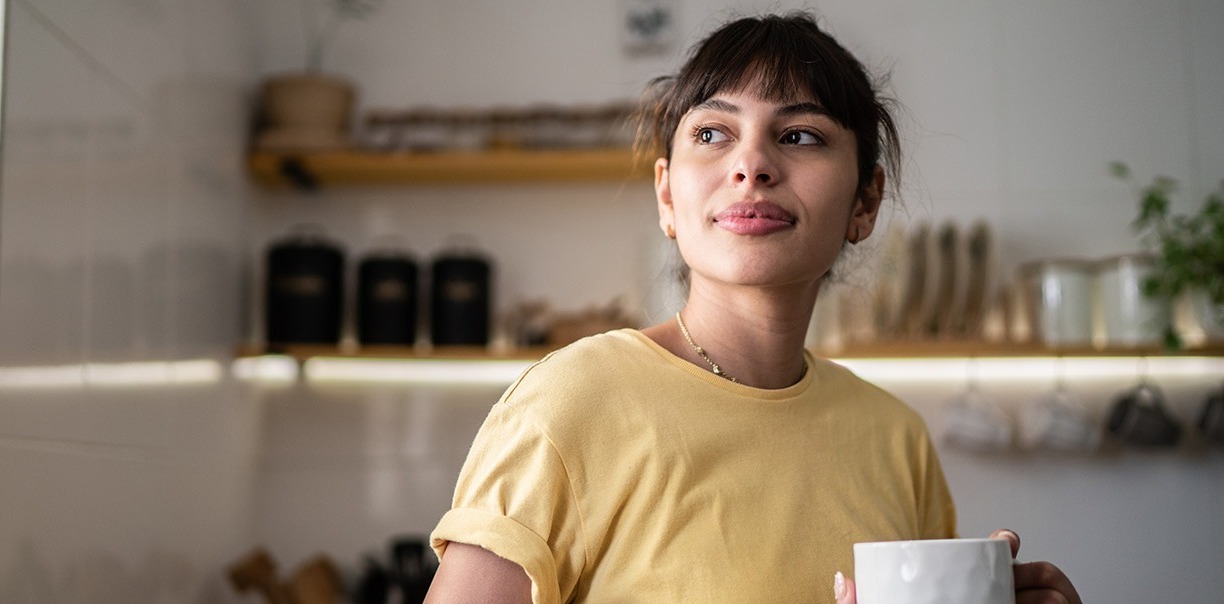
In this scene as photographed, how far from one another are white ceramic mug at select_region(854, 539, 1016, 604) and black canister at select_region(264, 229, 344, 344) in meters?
2.57

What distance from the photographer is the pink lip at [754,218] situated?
0.91 metres

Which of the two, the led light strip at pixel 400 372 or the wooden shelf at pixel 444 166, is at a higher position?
the wooden shelf at pixel 444 166

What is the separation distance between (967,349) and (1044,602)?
2.26 meters

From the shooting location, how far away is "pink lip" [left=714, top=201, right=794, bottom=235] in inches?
36.0

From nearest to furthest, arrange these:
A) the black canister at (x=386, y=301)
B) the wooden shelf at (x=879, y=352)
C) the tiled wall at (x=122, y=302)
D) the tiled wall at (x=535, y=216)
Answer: the tiled wall at (x=122, y=302) → the tiled wall at (x=535, y=216) → the wooden shelf at (x=879, y=352) → the black canister at (x=386, y=301)

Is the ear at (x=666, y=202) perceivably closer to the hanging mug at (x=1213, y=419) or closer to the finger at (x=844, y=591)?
the finger at (x=844, y=591)

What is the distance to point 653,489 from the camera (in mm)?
856

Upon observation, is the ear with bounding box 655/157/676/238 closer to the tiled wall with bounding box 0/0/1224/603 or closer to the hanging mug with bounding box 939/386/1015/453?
the tiled wall with bounding box 0/0/1224/603

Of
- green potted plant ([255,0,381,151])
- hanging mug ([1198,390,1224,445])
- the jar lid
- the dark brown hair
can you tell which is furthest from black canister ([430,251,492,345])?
the dark brown hair

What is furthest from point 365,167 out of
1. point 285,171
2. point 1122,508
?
point 1122,508

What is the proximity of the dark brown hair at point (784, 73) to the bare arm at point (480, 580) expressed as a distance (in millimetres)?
439

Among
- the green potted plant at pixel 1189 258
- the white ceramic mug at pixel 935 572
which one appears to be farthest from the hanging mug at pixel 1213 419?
the white ceramic mug at pixel 935 572

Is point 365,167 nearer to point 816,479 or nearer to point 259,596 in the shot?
point 259,596

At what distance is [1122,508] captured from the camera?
3090 mm
